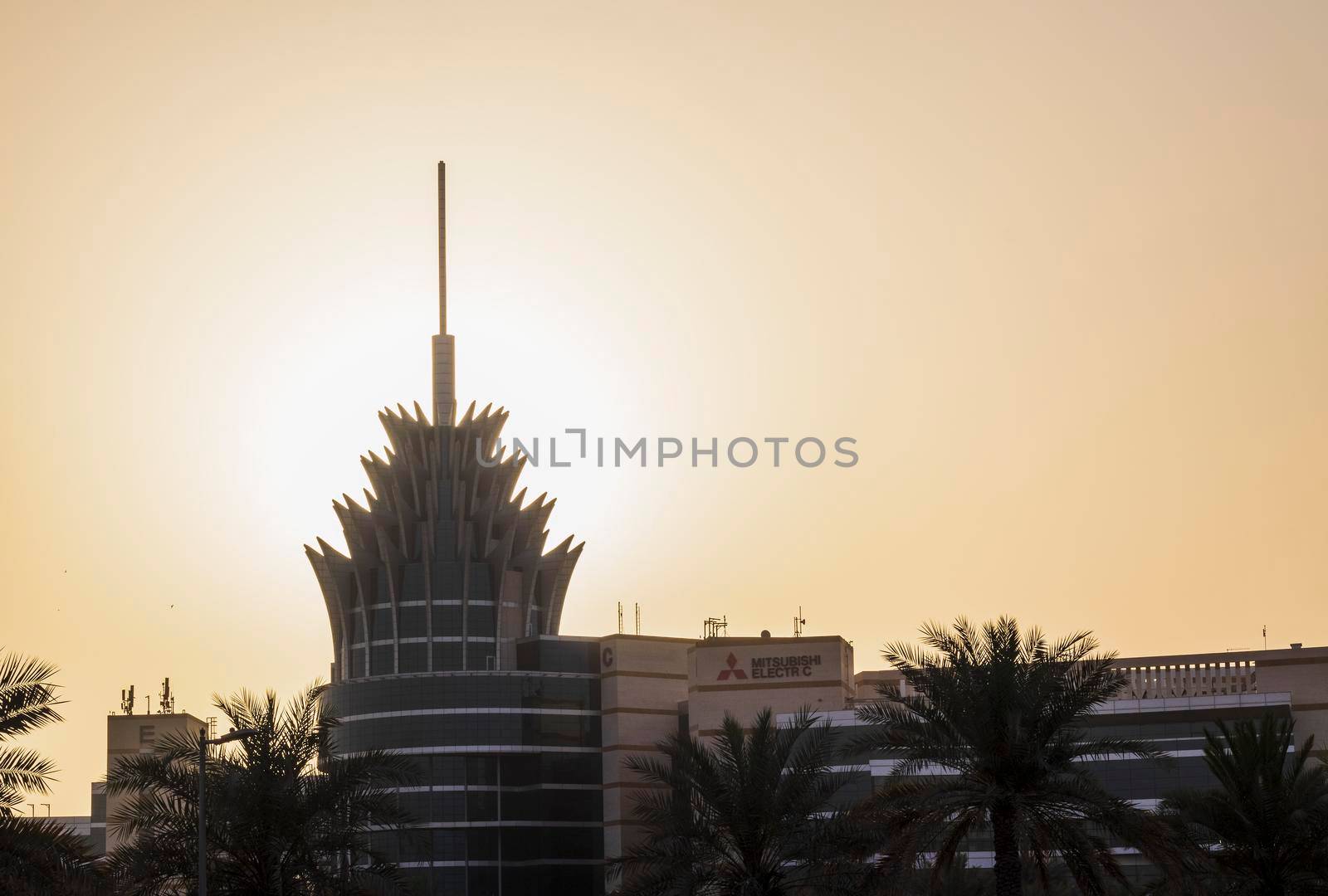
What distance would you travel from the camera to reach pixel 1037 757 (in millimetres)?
50500

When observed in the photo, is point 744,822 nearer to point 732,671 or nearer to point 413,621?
point 732,671

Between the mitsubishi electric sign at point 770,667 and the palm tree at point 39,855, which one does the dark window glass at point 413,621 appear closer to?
the mitsubishi electric sign at point 770,667

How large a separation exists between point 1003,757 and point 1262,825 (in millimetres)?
9208

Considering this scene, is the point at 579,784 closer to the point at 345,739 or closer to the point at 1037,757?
the point at 345,739

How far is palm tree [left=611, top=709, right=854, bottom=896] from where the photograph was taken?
58.4 m

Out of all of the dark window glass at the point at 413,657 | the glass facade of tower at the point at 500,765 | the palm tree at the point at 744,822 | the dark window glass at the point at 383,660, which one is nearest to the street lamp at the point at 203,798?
the palm tree at the point at 744,822

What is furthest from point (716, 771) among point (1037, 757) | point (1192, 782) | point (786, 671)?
point (786, 671)

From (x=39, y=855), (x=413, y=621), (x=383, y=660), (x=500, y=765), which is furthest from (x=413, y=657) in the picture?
(x=39, y=855)

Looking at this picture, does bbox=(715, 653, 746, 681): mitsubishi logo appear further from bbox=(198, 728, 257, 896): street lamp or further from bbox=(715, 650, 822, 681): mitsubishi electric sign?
bbox=(198, 728, 257, 896): street lamp

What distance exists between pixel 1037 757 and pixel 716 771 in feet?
42.1

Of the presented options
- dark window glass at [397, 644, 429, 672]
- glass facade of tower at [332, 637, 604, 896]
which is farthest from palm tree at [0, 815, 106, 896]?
dark window glass at [397, 644, 429, 672]

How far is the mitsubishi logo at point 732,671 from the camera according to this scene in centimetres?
12438

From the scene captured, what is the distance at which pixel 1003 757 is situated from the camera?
166ft

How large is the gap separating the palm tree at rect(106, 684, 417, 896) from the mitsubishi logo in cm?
6772
